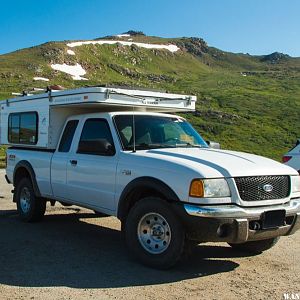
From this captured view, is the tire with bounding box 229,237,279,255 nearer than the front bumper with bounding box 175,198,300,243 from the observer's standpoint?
No

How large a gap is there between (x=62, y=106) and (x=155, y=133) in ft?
5.99

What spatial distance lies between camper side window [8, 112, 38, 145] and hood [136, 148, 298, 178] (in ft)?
9.74

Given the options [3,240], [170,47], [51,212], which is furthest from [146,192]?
[170,47]

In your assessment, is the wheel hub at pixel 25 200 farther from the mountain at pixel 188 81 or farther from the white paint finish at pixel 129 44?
the white paint finish at pixel 129 44

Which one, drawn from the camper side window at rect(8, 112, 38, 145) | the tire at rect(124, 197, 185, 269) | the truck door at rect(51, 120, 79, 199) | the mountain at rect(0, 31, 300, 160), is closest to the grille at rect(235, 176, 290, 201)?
the tire at rect(124, 197, 185, 269)

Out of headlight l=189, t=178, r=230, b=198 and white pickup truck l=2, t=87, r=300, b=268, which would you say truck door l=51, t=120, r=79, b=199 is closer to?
white pickup truck l=2, t=87, r=300, b=268

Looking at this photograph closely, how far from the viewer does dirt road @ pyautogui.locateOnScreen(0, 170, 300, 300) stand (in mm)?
5391

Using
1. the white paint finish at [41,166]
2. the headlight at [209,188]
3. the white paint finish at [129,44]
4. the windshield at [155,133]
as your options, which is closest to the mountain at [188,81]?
the white paint finish at [129,44]

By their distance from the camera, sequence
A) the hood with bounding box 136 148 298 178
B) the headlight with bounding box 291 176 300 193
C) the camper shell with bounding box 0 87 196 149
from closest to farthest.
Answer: the hood with bounding box 136 148 298 178 → the headlight with bounding box 291 176 300 193 → the camper shell with bounding box 0 87 196 149

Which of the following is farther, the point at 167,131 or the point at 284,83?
the point at 284,83

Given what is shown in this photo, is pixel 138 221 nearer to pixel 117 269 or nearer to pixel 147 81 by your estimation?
pixel 117 269

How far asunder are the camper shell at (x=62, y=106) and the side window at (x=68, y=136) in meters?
0.21

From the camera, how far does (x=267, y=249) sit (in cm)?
718

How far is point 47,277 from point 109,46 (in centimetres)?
11466
